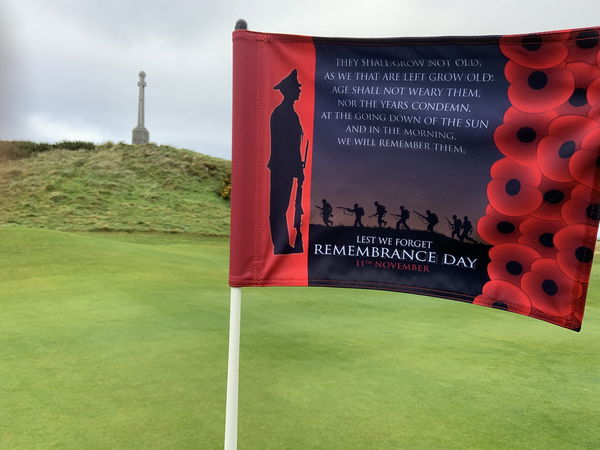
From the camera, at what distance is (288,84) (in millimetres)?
2561

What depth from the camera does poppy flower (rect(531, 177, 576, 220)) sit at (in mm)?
2344

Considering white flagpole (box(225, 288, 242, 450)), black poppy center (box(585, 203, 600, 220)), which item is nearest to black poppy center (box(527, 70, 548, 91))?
black poppy center (box(585, 203, 600, 220))

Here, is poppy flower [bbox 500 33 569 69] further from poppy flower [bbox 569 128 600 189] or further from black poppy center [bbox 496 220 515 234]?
black poppy center [bbox 496 220 515 234]

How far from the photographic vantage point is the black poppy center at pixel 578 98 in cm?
227

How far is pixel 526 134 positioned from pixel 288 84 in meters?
1.15

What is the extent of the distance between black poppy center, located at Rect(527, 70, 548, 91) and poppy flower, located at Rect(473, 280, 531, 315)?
0.92m

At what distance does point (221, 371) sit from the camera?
4379 mm

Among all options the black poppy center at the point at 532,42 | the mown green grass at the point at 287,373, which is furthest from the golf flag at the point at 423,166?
the mown green grass at the point at 287,373

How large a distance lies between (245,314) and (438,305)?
325cm

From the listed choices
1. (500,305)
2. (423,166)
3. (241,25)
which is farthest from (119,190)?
(500,305)

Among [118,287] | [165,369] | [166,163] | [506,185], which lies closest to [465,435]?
[506,185]

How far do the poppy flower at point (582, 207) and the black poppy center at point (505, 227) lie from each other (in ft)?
0.75

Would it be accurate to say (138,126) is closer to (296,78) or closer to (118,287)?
(118,287)

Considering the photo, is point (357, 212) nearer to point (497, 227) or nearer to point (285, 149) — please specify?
point (285, 149)
